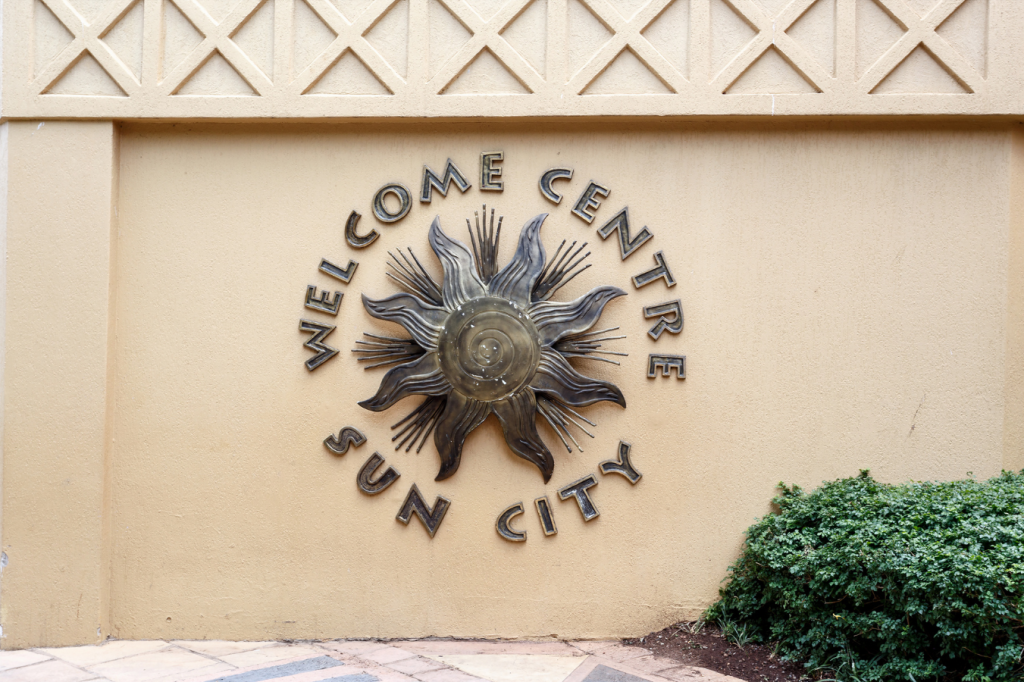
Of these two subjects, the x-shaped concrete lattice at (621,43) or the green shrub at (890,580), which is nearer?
the green shrub at (890,580)

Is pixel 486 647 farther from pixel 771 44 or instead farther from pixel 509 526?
pixel 771 44

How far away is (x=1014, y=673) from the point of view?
137 inches

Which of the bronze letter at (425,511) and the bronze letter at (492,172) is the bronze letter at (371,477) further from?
the bronze letter at (492,172)

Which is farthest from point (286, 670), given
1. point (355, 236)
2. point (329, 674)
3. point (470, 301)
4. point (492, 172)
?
point (492, 172)

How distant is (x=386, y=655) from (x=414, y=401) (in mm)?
1341

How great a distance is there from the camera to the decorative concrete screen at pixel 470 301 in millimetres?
4578

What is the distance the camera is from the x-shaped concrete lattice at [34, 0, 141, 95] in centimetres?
467

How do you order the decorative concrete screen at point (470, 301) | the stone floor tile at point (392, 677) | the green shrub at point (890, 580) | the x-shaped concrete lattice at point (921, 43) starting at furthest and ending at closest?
the decorative concrete screen at point (470, 301), the x-shaped concrete lattice at point (921, 43), the stone floor tile at point (392, 677), the green shrub at point (890, 580)

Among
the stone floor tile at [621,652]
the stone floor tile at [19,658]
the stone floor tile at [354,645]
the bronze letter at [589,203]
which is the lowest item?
the stone floor tile at [19,658]

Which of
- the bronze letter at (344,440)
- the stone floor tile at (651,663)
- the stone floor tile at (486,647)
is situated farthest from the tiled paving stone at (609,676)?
the bronze letter at (344,440)

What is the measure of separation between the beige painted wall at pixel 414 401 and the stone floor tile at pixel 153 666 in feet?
0.89

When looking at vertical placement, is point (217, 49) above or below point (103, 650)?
above

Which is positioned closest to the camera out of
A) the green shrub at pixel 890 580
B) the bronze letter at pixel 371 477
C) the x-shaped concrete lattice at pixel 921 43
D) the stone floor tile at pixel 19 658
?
the green shrub at pixel 890 580

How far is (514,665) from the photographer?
4.30m
